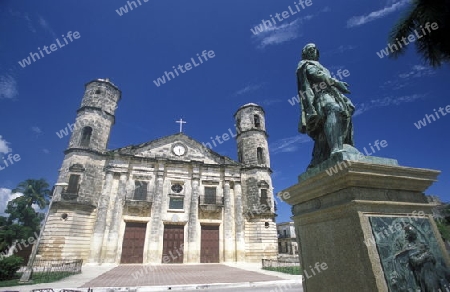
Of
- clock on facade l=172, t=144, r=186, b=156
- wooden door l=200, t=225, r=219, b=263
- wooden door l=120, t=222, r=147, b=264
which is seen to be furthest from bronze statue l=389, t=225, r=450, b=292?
clock on facade l=172, t=144, r=186, b=156

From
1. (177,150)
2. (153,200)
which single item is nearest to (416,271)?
(153,200)

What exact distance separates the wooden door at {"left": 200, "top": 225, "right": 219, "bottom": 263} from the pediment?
20.7ft

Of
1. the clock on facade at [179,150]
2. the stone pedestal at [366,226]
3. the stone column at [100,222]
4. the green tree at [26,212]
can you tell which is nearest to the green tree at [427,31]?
the stone pedestal at [366,226]

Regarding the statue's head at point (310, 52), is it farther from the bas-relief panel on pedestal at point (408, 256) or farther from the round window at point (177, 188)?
the round window at point (177, 188)

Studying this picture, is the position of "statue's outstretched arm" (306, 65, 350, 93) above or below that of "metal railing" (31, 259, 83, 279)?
above

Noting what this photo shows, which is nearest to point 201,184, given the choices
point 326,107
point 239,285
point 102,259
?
point 102,259

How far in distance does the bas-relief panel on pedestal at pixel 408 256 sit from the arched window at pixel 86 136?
21715mm

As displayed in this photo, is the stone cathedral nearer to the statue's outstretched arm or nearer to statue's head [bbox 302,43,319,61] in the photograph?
statue's head [bbox 302,43,319,61]

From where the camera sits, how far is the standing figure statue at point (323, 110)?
2.91 metres

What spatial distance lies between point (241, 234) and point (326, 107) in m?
18.7

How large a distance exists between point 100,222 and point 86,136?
7353 mm

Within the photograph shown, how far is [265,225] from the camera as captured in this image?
20.5 m

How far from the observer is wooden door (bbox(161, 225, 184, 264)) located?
18.3 meters

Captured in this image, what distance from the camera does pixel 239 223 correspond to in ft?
66.5
